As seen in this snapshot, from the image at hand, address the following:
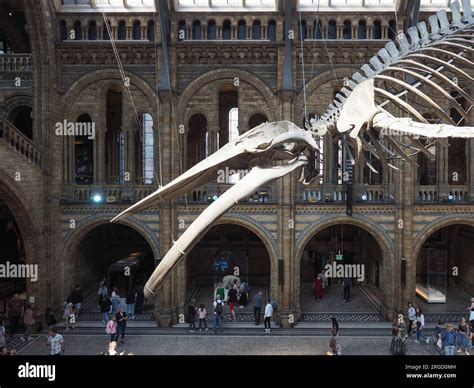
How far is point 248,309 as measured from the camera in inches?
627

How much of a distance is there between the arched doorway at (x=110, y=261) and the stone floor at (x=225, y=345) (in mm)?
2609

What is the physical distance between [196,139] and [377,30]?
875 centimetres

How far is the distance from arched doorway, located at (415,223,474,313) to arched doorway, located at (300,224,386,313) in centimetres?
199

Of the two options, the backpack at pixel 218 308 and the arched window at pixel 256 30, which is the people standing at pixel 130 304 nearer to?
the backpack at pixel 218 308

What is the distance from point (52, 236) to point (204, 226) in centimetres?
1136

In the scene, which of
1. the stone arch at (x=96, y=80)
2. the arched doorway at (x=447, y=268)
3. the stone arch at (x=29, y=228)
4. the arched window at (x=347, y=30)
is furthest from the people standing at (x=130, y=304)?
the arched window at (x=347, y=30)

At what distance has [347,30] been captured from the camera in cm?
1523

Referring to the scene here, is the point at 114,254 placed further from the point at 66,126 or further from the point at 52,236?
the point at 66,126

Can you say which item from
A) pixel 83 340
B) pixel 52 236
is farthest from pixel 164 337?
pixel 52 236

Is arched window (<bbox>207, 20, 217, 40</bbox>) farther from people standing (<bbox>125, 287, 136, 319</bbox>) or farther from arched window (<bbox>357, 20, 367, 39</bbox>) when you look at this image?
people standing (<bbox>125, 287, 136, 319</bbox>)

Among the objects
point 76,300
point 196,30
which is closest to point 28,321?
point 76,300

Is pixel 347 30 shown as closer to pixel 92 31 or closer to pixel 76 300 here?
pixel 92 31

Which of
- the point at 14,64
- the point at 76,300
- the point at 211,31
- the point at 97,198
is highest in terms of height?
the point at 211,31

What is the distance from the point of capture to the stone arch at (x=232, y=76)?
1509cm
